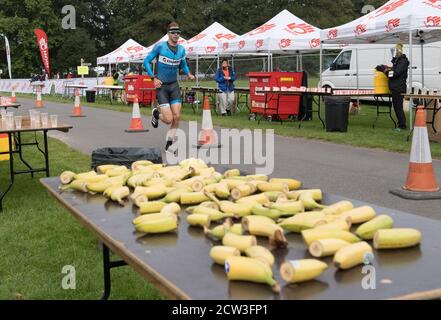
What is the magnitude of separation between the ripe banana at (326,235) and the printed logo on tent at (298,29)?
58.3 feet

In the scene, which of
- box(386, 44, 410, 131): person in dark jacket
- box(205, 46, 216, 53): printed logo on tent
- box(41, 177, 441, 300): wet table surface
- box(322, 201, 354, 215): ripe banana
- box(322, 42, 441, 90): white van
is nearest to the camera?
box(41, 177, 441, 300): wet table surface

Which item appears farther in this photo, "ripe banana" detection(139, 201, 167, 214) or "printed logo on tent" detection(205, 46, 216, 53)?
"printed logo on tent" detection(205, 46, 216, 53)

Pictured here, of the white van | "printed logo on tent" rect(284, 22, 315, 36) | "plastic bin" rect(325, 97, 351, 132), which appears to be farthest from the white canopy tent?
the white van

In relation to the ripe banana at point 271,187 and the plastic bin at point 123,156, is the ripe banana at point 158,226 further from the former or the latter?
the plastic bin at point 123,156

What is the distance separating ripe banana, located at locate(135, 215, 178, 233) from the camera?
2514mm

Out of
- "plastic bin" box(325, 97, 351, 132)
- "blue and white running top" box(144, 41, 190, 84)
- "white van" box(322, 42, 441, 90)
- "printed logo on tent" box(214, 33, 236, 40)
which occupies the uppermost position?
"printed logo on tent" box(214, 33, 236, 40)

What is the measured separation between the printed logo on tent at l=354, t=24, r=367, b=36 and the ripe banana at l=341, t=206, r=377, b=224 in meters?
12.8

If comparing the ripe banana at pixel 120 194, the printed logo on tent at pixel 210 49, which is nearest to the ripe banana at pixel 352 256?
the ripe banana at pixel 120 194

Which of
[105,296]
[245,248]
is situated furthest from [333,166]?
[245,248]

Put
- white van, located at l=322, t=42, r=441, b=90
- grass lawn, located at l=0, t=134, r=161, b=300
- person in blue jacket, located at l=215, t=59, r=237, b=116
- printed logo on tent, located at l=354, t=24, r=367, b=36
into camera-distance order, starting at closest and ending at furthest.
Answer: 1. grass lawn, located at l=0, t=134, r=161, b=300
2. printed logo on tent, located at l=354, t=24, r=367, b=36
3. person in blue jacket, located at l=215, t=59, r=237, b=116
4. white van, located at l=322, t=42, r=441, b=90

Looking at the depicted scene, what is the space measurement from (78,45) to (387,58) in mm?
60219

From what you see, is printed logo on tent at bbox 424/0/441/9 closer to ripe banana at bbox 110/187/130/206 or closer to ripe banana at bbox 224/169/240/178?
ripe banana at bbox 224/169/240/178

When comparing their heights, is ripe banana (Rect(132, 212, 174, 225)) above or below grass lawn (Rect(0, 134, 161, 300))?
above
